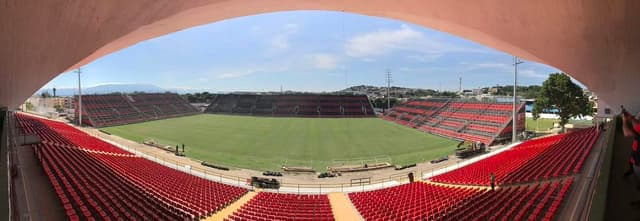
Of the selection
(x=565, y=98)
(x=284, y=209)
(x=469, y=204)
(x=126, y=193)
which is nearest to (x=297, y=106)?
(x=565, y=98)

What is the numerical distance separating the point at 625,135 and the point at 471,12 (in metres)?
4.36

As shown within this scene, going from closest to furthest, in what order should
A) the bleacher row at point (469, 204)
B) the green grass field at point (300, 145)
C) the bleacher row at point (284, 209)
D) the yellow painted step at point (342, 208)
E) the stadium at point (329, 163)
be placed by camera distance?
1. the stadium at point (329, 163)
2. the bleacher row at point (469, 204)
3. the bleacher row at point (284, 209)
4. the yellow painted step at point (342, 208)
5. the green grass field at point (300, 145)

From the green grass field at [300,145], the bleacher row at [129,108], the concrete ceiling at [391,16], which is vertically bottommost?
the green grass field at [300,145]

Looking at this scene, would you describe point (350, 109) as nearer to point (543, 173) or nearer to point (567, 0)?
point (543, 173)

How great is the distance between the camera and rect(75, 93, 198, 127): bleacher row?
160 ft

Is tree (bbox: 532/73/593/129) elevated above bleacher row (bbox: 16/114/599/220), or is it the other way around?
tree (bbox: 532/73/593/129)

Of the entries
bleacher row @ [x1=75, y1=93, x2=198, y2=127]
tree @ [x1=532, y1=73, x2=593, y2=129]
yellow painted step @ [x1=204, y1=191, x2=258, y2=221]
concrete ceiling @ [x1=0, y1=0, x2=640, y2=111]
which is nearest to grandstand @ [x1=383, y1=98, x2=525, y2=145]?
tree @ [x1=532, y1=73, x2=593, y2=129]

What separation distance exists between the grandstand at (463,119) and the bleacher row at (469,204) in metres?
23.8

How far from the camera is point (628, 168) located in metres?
2.37

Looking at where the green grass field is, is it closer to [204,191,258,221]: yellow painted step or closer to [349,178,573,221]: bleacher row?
[204,191,258,221]: yellow painted step

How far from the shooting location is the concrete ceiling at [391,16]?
4.34m

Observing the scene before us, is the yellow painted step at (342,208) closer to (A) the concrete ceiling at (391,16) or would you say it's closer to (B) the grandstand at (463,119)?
(A) the concrete ceiling at (391,16)

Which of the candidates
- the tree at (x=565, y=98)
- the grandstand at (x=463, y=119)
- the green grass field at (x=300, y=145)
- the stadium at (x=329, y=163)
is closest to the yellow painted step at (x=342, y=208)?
the stadium at (x=329, y=163)

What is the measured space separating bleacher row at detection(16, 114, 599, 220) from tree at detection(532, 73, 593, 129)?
22807mm
